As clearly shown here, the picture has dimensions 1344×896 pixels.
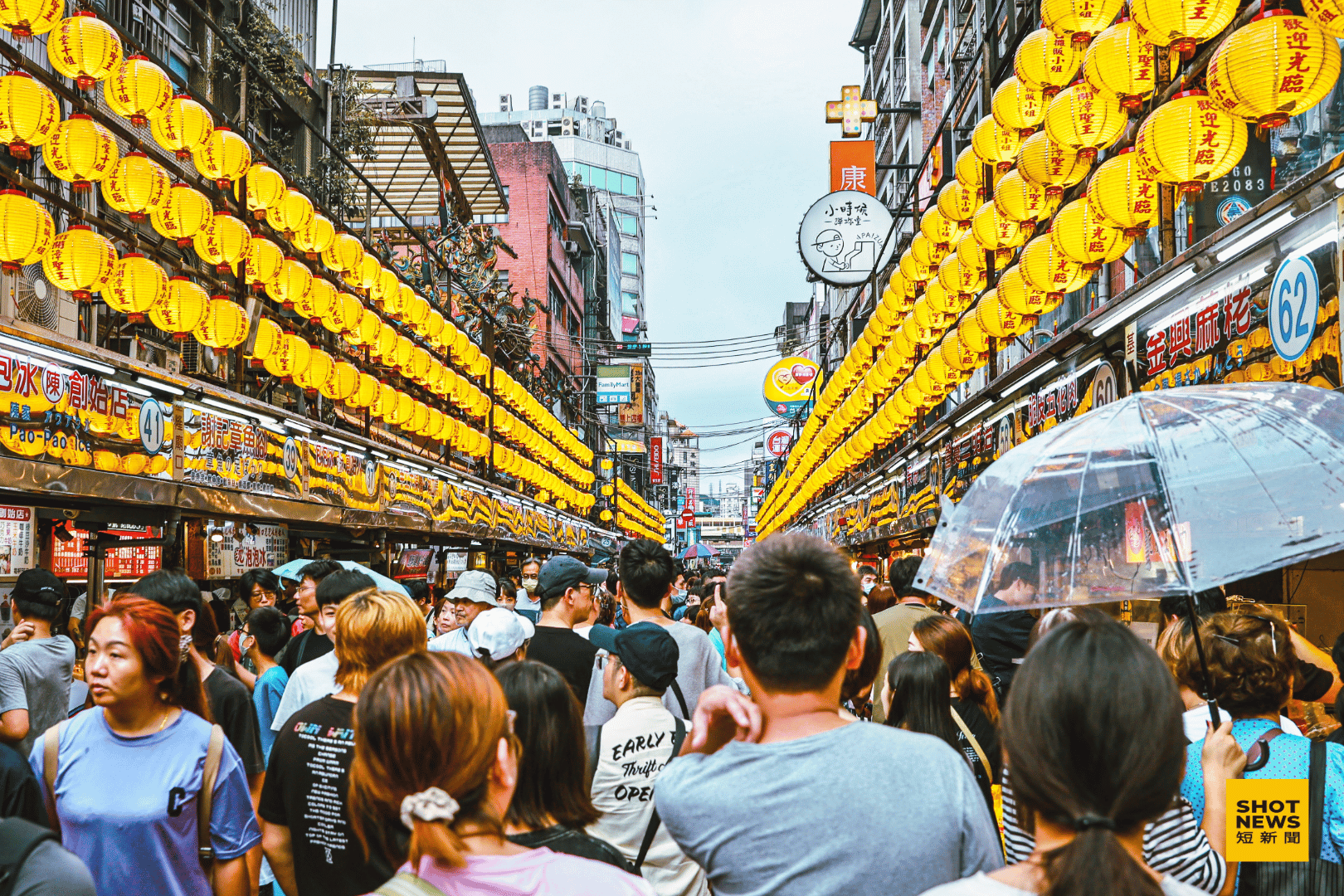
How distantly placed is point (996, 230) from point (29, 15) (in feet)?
28.4

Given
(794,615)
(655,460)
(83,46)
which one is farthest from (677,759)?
(655,460)

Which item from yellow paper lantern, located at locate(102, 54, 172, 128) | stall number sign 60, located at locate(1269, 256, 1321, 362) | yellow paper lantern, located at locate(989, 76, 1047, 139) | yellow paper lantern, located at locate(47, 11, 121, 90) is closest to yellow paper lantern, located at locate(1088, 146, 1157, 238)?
stall number sign 60, located at locate(1269, 256, 1321, 362)

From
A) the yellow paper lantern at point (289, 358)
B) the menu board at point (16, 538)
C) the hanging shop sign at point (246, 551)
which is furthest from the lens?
the hanging shop sign at point (246, 551)

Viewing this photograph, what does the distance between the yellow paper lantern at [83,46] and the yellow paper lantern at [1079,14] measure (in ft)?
24.8

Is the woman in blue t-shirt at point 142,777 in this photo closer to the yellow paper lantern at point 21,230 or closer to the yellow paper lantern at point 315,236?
the yellow paper lantern at point 21,230

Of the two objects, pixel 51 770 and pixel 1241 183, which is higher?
pixel 1241 183

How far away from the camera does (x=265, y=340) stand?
12.1 meters

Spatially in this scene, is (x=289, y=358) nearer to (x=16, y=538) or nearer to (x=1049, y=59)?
(x=16, y=538)

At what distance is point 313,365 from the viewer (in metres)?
13.3

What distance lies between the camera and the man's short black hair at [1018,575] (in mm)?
4215

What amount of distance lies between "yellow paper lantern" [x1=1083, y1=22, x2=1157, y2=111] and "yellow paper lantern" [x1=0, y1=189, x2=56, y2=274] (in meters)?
8.25

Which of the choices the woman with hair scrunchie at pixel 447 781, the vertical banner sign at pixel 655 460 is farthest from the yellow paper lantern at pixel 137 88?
the vertical banner sign at pixel 655 460

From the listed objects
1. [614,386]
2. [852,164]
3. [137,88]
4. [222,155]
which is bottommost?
[222,155]

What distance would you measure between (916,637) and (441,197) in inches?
863
